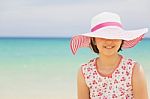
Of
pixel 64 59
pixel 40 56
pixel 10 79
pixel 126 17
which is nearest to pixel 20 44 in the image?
pixel 40 56

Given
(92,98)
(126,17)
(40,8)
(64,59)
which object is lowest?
(92,98)

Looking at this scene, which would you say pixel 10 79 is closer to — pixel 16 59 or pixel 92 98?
pixel 16 59

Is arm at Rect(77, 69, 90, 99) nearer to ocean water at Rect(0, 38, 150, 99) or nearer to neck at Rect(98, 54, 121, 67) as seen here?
neck at Rect(98, 54, 121, 67)

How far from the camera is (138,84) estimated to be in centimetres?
156

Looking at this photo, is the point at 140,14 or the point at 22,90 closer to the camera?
the point at 22,90

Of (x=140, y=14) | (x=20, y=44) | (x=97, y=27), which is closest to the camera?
(x=97, y=27)

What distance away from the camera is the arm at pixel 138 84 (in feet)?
5.11

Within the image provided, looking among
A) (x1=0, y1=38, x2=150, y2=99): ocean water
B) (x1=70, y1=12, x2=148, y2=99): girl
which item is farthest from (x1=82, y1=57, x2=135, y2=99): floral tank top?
(x1=0, y1=38, x2=150, y2=99): ocean water

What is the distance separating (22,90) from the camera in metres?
3.49

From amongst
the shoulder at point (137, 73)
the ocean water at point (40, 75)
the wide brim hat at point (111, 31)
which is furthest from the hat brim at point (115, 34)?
the ocean water at point (40, 75)

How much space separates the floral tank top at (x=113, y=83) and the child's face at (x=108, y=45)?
0.07 m

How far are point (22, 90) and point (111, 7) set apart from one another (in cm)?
191

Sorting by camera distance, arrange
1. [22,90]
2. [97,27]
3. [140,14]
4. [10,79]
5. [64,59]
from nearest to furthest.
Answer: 1. [97,27]
2. [22,90]
3. [10,79]
4. [140,14]
5. [64,59]

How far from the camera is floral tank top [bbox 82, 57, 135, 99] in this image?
1.57 meters
